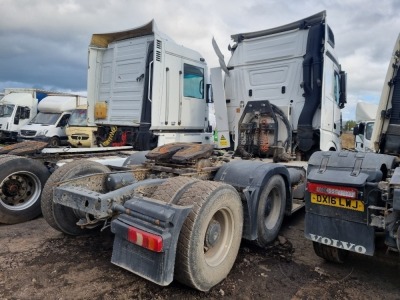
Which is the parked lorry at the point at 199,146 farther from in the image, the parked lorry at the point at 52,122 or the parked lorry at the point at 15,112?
the parked lorry at the point at 15,112

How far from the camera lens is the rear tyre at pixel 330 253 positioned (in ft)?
11.0

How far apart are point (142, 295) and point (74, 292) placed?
1.91 feet

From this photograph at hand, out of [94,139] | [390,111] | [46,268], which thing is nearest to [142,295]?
[46,268]

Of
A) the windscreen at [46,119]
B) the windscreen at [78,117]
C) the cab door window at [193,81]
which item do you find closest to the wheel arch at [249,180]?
the cab door window at [193,81]

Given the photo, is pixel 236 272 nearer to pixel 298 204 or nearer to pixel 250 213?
pixel 250 213

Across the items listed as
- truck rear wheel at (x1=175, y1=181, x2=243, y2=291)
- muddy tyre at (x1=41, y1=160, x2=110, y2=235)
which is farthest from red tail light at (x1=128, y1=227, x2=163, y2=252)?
muddy tyre at (x1=41, y1=160, x2=110, y2=235)

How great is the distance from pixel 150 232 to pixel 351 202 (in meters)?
1.73

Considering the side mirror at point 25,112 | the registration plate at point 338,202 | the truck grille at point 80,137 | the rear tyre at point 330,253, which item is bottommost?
the rear tyre at point 330,253

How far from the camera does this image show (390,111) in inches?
Answer: 165

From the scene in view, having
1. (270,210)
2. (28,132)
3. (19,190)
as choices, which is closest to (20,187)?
(19,190)

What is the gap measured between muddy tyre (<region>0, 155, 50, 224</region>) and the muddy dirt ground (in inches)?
18.3

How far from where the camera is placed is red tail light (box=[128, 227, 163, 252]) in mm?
2412

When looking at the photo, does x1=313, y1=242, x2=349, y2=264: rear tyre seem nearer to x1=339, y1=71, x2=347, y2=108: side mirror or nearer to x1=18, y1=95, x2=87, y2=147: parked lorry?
x1=339, y1=71, x2=347, y2=108: side mirror

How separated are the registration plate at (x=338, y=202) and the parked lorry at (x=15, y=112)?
18.6m
